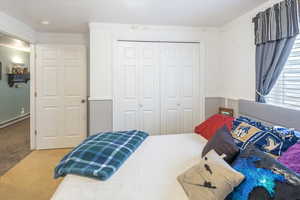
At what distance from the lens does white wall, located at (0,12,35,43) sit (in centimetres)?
279

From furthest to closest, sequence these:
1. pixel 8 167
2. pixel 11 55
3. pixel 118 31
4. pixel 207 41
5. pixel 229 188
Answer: pixel 11 55
pixel 207 41
pixel 118 31
pixel 8 167
pixel 229 188

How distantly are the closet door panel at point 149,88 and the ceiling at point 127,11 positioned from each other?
501mm

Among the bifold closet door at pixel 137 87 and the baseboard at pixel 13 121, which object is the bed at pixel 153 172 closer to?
the bifold closet door at pixel 137 87

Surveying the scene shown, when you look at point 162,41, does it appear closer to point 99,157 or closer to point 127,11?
→ point 127,11

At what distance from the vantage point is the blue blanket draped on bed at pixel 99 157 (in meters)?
1.48

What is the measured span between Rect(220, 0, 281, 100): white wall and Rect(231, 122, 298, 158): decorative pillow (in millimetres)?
1046

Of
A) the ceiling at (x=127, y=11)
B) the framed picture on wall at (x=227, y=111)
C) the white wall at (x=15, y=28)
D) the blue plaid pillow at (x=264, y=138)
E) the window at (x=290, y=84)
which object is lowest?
the blue plaid pillow at (x=264, y=138)

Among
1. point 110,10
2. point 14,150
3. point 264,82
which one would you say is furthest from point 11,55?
point 264,82

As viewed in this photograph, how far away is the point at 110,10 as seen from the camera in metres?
2.77

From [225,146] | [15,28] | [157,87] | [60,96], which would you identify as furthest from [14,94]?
[225,146]

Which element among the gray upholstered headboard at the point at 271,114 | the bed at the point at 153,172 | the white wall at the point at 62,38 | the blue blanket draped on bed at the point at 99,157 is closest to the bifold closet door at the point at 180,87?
the gray upholstered headboard at the point at 271,114

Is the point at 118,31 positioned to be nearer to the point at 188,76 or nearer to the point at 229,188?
the point at 188,76

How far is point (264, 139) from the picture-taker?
1.73 meters

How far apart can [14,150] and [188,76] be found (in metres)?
3.58
